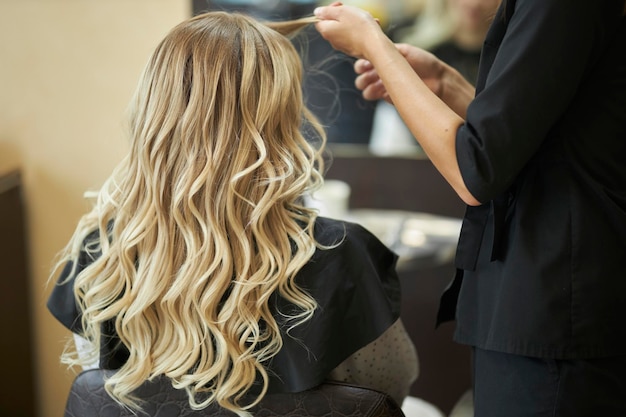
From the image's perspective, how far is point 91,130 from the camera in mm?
2137

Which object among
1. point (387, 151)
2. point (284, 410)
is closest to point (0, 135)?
point (387, 151)

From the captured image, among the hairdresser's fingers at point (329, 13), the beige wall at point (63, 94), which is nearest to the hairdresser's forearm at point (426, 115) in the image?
the hairdresser's fingers at point (329, 13)

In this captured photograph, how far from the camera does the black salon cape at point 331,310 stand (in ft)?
3.26

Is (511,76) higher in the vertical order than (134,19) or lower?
higher

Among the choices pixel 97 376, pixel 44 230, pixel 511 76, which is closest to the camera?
pixel 511 76

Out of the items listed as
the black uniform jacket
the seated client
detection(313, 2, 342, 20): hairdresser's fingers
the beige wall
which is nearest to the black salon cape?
the seated client

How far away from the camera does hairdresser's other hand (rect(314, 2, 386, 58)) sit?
1058mm

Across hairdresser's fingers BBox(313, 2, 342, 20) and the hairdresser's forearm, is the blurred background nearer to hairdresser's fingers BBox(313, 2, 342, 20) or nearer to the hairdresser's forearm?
hairdresser's fingers BBox(313, 2, 342, 20)

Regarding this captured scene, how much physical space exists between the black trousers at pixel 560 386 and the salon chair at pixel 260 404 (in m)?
0.16

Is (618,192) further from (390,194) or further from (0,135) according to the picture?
(0,135)

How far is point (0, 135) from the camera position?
212 centimetres

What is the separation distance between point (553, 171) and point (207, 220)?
48cm

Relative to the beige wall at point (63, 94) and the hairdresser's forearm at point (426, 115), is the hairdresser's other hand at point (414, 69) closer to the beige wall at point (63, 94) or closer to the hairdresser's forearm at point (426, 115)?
the hairdresser's forearm at point (426, 115)

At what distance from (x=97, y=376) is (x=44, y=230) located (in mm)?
1307
